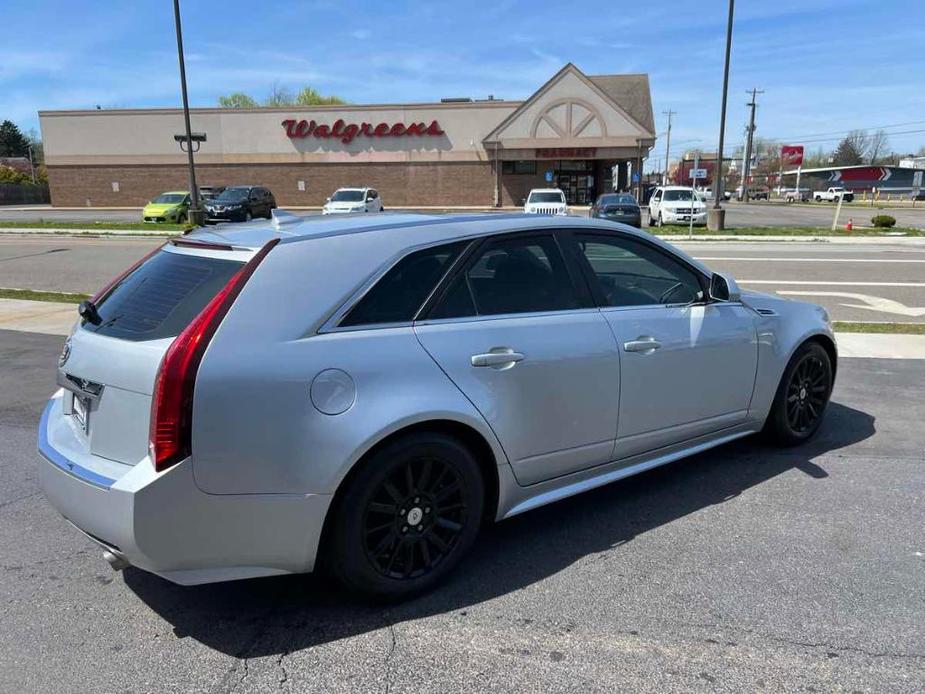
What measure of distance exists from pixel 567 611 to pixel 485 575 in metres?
0.47

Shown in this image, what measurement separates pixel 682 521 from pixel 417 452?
1751mm

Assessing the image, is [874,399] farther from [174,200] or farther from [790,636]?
[174,200]

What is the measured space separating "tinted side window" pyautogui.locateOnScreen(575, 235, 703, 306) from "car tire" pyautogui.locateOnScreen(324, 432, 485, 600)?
1296 mm

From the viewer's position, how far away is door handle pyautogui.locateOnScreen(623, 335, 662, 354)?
3.71 metres

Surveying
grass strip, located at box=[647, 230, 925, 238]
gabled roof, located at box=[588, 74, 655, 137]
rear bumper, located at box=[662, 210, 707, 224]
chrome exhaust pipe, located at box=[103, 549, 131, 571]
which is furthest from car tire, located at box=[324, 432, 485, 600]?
gabled roof, located at box=[588, 74, 655, 137]

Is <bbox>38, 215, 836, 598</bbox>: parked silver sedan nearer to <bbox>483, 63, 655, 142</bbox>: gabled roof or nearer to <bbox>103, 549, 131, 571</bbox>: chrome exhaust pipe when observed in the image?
<bbox>103, 549, 131, 571</bbox>: chrome exhaust pipe

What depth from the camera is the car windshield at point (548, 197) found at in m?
30.5

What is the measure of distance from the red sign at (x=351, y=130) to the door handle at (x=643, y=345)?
43.9m

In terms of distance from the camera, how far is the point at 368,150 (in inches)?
1832

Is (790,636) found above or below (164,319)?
below

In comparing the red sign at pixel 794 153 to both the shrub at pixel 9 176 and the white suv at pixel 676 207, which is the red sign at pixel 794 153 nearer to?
the white suv at pixel 676 207

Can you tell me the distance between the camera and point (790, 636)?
9.44ft

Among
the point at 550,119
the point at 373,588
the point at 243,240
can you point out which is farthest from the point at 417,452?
the point at 550,119

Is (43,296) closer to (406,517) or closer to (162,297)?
(162,297)
